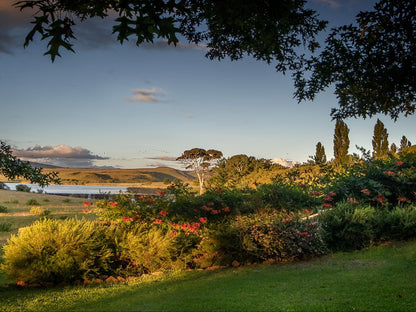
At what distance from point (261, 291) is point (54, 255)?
404 centimetres

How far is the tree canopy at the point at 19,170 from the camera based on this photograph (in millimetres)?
8117

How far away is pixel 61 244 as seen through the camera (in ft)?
23.0

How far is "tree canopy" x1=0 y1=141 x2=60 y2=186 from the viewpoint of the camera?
8117 millimetres

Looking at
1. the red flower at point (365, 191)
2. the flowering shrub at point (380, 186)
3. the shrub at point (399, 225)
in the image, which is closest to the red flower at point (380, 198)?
the flowering shrub at point (380, 186)

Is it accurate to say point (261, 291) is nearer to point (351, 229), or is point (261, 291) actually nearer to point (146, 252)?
point (146, 252)

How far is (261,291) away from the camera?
17.8ft

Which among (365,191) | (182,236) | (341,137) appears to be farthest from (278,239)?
(341,137)

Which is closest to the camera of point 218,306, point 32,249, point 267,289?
point 218,306

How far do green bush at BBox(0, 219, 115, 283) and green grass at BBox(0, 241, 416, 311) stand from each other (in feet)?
1.09

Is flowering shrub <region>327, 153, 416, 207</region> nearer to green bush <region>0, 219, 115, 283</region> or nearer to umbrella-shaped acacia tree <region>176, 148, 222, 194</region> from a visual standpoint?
green bush <region>0, 219, 115, 283</region>

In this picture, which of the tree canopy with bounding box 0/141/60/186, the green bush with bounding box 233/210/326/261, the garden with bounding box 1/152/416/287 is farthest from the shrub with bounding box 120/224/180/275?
the tree canopy with bounding box 0/141/60/186

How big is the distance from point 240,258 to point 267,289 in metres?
2.65

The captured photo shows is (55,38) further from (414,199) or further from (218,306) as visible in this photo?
(414,199)

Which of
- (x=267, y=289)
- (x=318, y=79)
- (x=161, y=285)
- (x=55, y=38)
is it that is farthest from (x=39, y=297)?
(x=318, y=79)
